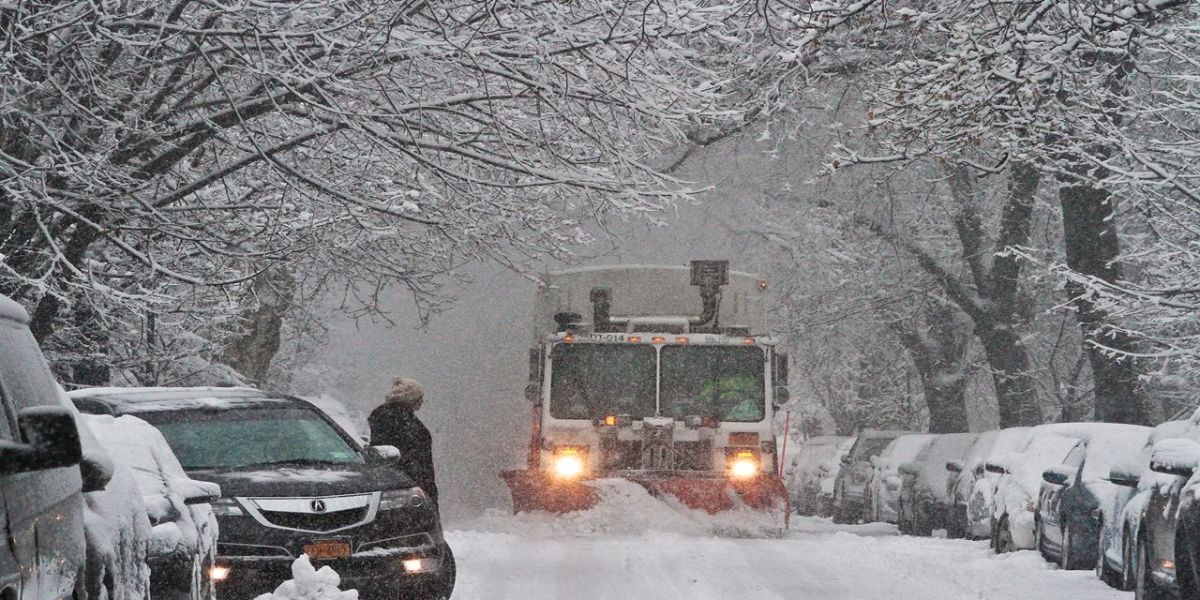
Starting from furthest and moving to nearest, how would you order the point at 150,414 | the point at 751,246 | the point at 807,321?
the point at 807,321, the point at 751,246, the point at 150,414

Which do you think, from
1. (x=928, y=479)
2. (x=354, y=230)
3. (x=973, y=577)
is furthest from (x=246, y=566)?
(x=928, y=479)

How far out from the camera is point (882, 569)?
1474cm

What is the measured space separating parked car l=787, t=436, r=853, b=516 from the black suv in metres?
22.3

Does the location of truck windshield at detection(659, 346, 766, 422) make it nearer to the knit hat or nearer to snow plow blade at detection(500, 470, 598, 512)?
snow plow blade at detection(500, 470, 598, 512)

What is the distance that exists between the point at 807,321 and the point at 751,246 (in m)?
3.69

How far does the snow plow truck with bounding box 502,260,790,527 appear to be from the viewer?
61.8ft

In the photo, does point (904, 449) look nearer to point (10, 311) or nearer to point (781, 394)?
point (781, 394)

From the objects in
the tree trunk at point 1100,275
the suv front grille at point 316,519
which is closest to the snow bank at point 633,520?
the tree trunk at point 1100,275

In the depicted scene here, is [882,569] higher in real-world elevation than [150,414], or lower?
lower

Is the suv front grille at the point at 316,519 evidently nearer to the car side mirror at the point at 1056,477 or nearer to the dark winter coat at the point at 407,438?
the dark winter coat at the point at 407,438

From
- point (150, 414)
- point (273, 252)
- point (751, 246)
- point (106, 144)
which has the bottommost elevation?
point (150, 414)

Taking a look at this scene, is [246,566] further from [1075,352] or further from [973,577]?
[1075,352]

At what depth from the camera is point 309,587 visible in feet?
28.5

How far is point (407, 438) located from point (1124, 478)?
5.22 metres
